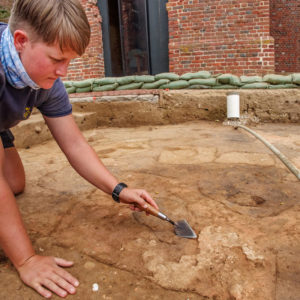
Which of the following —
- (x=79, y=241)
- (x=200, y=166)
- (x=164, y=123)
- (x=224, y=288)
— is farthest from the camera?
(x=164, y=123)

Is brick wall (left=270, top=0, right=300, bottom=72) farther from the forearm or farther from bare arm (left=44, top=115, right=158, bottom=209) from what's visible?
the forearm

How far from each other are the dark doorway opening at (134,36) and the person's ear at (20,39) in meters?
4.10

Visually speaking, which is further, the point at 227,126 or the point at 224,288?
the point at 227,126

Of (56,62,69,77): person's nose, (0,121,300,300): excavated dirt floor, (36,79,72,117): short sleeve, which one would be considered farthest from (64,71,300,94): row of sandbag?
(56,62,69,77): person's nose

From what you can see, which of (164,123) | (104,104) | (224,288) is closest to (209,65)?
(164,123)

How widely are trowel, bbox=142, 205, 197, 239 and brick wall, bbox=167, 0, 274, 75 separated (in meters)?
3.55

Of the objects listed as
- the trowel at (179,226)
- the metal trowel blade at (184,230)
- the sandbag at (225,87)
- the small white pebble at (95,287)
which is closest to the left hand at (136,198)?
the trowel at (179,226)

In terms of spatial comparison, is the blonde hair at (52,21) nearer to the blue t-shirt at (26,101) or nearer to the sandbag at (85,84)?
the blue t-shirt at (26,101)

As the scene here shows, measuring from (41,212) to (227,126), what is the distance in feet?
8.78

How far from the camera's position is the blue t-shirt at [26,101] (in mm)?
1091

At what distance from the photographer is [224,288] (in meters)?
0.88

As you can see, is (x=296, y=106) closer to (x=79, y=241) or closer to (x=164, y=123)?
(x=164, y=123)

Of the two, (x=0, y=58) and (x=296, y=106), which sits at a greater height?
(x=0, y=58)

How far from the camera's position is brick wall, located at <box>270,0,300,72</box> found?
28.0ft
